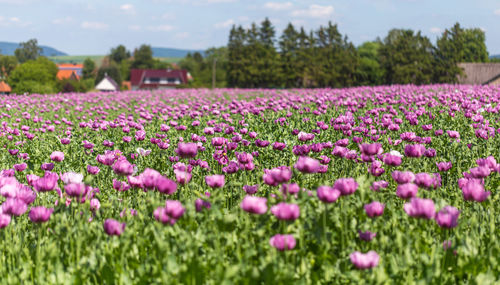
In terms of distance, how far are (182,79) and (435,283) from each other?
129 metres

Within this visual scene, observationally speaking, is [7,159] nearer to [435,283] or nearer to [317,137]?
[317,137]

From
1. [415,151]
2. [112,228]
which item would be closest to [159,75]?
[415,151]

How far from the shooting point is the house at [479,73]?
5175cm

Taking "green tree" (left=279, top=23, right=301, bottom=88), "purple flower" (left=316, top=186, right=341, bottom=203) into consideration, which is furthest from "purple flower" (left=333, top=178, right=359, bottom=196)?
"green tree" (left=279, top=23, right=301, bottom=88)

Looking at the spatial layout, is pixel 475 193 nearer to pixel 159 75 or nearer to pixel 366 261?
pixel 366 261

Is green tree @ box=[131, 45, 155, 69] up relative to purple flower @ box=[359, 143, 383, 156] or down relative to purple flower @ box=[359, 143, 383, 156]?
up

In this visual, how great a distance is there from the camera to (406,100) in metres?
13.8

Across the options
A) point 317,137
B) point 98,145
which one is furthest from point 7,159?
point 317,137

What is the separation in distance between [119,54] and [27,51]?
3408 cm

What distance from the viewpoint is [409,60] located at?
58.0 meters

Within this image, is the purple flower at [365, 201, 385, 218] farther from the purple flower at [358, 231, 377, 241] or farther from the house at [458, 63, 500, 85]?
the house at [458, 63, 500, 85]

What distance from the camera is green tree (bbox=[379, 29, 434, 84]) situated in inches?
2217

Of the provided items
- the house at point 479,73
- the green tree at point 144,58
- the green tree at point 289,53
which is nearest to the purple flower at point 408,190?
the house at point 479,73

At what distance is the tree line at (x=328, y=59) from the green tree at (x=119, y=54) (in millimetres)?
117067
